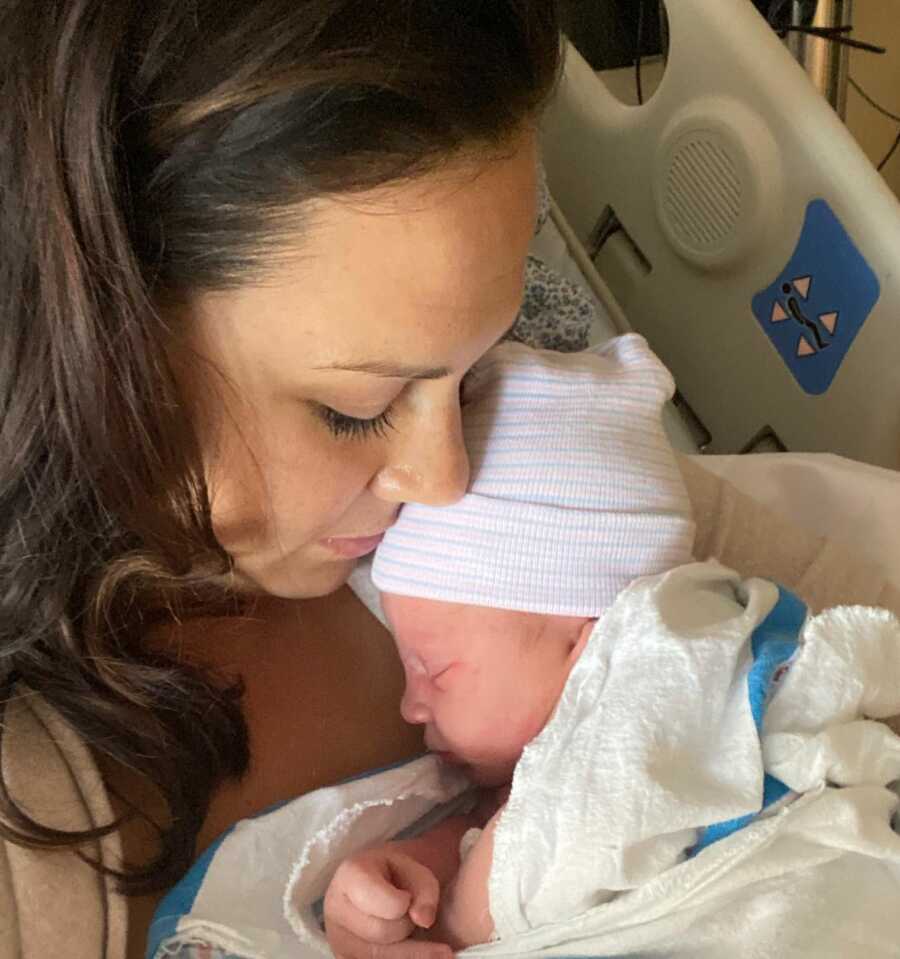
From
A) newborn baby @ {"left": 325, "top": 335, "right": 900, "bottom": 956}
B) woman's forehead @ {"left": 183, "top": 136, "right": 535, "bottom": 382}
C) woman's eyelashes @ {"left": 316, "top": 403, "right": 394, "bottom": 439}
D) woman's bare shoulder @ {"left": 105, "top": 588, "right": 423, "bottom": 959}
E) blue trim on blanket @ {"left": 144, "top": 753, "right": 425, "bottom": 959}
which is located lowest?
blue trim on blanket @ {"left": 144, "top": 753, "right": 425, "bottom": 959}

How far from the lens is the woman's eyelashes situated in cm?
76

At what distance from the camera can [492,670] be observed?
0.93 meters

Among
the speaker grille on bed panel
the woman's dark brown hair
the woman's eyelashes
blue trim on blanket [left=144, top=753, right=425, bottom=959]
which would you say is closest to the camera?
the woman's dark brown hair

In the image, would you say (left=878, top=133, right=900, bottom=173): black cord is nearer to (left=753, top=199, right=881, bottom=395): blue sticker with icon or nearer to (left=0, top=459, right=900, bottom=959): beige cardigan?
(left=753, top=199, right=881, bottom=395): blue sticker with icon

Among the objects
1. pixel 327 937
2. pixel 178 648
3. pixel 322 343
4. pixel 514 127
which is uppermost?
pixel 514 127

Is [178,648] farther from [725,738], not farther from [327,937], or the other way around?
[725,738]

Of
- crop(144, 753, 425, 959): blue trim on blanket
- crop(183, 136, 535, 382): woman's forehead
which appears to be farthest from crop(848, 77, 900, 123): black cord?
crop(144, 753, 425, 959): blue trim on blanket

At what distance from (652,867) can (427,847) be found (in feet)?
0.79

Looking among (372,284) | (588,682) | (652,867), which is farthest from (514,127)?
(652,867)

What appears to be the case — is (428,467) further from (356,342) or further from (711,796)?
(711,796)

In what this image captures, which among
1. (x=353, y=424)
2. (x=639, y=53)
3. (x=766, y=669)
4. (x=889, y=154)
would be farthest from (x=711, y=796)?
(x=889, y=154)

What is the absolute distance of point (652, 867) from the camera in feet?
2.56

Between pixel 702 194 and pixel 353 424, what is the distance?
77cm

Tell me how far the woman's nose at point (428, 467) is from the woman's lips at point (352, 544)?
0.08 m
